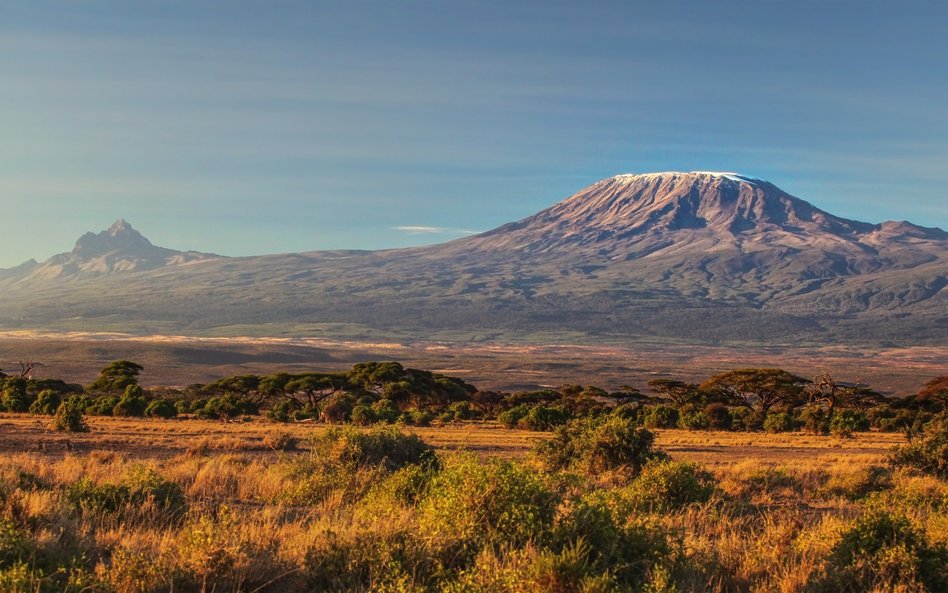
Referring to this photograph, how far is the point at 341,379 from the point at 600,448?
30.9 m

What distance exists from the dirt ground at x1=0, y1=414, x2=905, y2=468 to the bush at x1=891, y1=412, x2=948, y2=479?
1.82 metres

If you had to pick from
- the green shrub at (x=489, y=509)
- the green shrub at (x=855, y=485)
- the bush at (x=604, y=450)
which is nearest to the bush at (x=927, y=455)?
the green shrub at (x=855, y=485)

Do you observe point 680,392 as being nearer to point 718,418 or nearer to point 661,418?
point 718,418

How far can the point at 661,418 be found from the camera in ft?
127

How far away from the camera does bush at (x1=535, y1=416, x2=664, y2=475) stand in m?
16.6

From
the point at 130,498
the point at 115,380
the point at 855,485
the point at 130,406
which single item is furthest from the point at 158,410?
the point at 855,485

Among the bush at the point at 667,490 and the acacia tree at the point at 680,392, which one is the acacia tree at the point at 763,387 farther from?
the bush at the point at 667,490

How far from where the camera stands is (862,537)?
799cm

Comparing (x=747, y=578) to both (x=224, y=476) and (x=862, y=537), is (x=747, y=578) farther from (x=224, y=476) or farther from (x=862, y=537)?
(x=224, y=476)

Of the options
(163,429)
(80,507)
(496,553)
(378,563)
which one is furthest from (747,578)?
(163,429)

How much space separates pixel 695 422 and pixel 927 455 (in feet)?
63.7

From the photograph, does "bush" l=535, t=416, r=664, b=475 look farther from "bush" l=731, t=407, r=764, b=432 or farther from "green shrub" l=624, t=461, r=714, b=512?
"bush" l=731, t=407, r=764, b=432

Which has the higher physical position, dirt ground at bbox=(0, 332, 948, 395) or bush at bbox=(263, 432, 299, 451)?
bush at bbox=(263, 432, 299, 451)

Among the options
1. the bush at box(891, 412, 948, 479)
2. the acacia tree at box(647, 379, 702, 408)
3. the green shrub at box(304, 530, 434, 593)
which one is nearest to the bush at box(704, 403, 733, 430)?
the acacia tree at box(647, 379, 702, 408)
